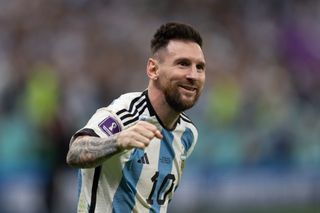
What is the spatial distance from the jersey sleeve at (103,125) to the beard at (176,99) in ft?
1.19

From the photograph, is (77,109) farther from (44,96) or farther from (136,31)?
(136,31)

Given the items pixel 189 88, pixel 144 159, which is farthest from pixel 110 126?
pixel 189 88

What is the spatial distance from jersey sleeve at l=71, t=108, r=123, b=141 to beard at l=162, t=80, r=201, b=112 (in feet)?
1.19

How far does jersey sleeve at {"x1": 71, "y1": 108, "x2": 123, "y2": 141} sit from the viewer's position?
5.25m

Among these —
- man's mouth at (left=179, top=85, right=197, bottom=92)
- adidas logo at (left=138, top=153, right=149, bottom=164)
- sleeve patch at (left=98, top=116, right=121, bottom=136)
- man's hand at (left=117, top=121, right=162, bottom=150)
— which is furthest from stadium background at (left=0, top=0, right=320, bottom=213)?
man's hand at (left=117, top=121, right=162, bottom=150)

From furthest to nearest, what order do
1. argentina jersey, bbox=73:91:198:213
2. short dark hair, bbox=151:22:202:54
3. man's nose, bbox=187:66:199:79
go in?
short dark hair, bbox=151:22:202:54, man's nose, bbox=187:66:199:79, argentina jersey, bbox=73:91:198:213

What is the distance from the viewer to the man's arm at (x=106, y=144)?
4707 mm

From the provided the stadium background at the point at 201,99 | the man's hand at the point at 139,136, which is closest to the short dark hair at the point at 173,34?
the man's hand at the point at 139,136

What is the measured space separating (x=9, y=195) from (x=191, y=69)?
8.01 m

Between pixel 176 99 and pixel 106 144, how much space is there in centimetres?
73

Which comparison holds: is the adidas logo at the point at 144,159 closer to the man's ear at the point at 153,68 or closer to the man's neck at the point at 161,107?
the man's neck at the point at 161,107

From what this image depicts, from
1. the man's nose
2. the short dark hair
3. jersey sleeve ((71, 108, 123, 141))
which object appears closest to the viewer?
jersey sleeve ((71, 108, 123, 141))

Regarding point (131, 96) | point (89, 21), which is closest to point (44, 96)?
point (89, 21)

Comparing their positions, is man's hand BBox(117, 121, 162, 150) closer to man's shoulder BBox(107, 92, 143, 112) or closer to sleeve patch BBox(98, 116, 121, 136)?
sleeve patch BBox(98, 116, 121, 136)
